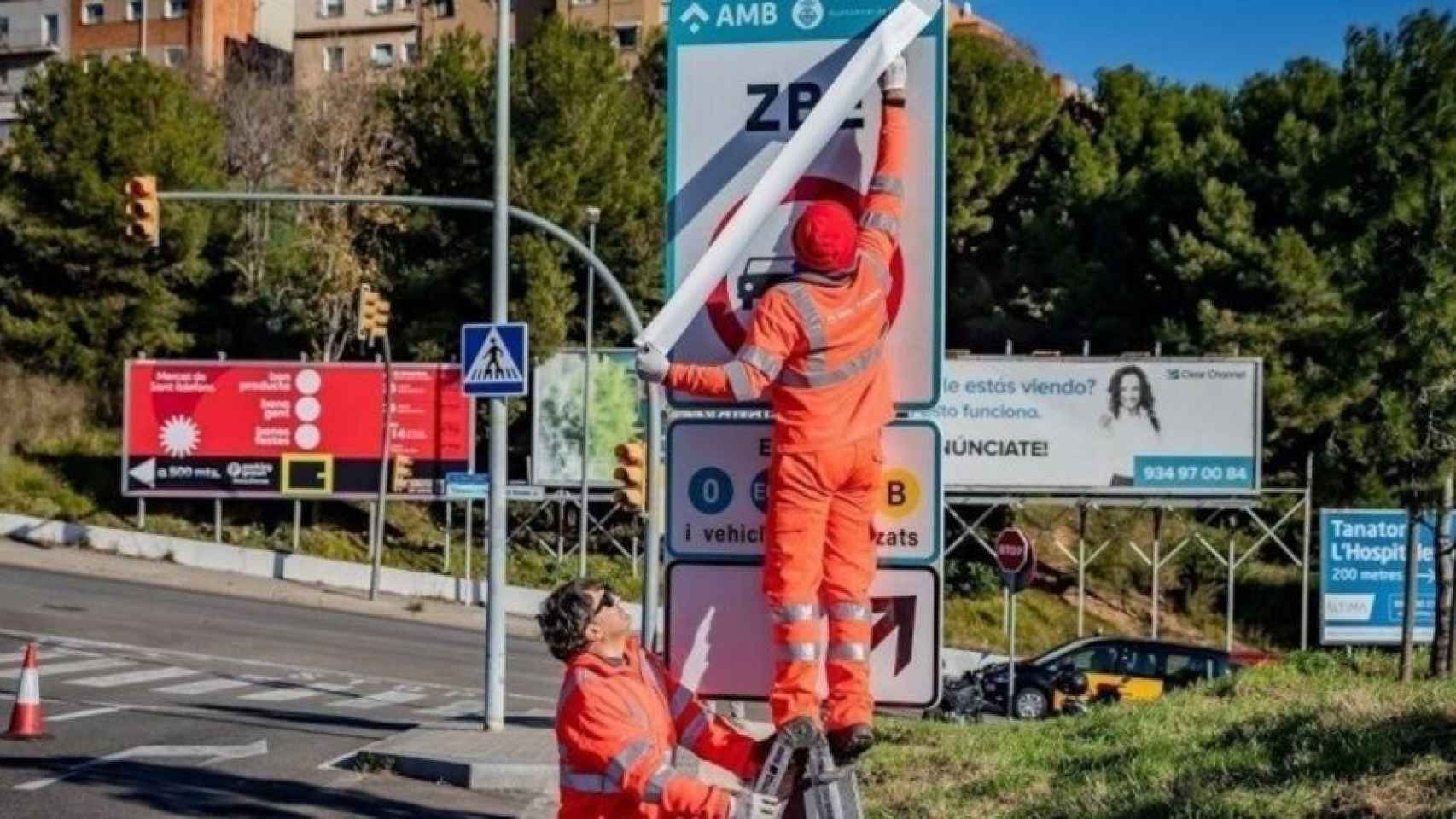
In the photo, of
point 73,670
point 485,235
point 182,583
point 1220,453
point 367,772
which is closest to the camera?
point 367,772

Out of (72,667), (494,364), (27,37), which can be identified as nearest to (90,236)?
(72,667)

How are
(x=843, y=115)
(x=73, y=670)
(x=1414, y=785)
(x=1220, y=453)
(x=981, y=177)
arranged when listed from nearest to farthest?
(x=843, y=115) → (x=1414, y=785) → (x=73, y=670) → (x=1220, y=453) → (x=981, y=177)

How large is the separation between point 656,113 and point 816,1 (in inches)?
1982

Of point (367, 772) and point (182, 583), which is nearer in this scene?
point (367, 772)

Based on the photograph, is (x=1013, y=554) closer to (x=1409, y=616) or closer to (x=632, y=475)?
(x=632, y=475)

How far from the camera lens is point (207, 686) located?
24500 millimetres

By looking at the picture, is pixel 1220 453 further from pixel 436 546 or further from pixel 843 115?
pixel 843 115

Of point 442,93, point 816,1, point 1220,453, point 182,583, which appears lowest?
point 182,583

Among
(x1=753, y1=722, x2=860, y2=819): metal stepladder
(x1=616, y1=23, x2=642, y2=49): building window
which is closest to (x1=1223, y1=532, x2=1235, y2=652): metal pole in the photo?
(x1=616, y1=23, x2=642, y2=49): building window

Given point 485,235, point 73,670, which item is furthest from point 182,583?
point 73,670

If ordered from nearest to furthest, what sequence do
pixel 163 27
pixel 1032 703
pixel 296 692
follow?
Answer: pixel 296 692 < pixel 1032 703 < pixel 163 27

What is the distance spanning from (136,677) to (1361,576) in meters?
23.0

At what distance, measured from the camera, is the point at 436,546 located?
49.7 metres

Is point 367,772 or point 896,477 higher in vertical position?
point 896,477
